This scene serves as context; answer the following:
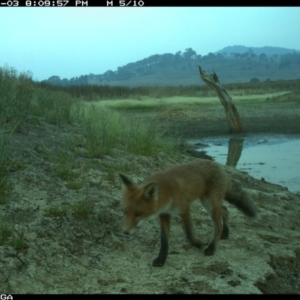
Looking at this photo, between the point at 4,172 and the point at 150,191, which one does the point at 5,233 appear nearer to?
the point at 150,191

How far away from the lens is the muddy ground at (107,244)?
5.43 metres

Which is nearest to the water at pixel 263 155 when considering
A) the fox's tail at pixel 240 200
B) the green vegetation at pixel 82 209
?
the fox's tail at pixel 240 200

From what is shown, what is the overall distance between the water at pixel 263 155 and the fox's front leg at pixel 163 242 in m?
5.46

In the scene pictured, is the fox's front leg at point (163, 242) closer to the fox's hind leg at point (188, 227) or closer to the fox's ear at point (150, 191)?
the fox's hind leg at point (188, 227)

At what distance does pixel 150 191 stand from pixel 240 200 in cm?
183

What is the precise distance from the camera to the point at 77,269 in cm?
570

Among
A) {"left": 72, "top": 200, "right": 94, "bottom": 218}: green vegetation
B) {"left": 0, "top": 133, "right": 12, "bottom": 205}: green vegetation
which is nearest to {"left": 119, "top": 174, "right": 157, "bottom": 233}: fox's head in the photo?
{"left": 72, "top": 200, "right": 94, "bottom": 218}: green vegetation

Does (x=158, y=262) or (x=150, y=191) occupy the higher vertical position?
(x=150, y=191)

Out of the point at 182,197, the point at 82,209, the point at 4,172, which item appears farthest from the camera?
the point at 4,172

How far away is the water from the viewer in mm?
12398

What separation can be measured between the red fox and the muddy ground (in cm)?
25

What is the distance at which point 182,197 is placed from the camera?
615 centimetres

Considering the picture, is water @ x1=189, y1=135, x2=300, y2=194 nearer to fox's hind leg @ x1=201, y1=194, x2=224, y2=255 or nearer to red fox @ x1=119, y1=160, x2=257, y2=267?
red fox @ x1=119, y1=160, x2=257, y2=267

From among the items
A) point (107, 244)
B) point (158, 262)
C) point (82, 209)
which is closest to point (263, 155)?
point (82, 209)
